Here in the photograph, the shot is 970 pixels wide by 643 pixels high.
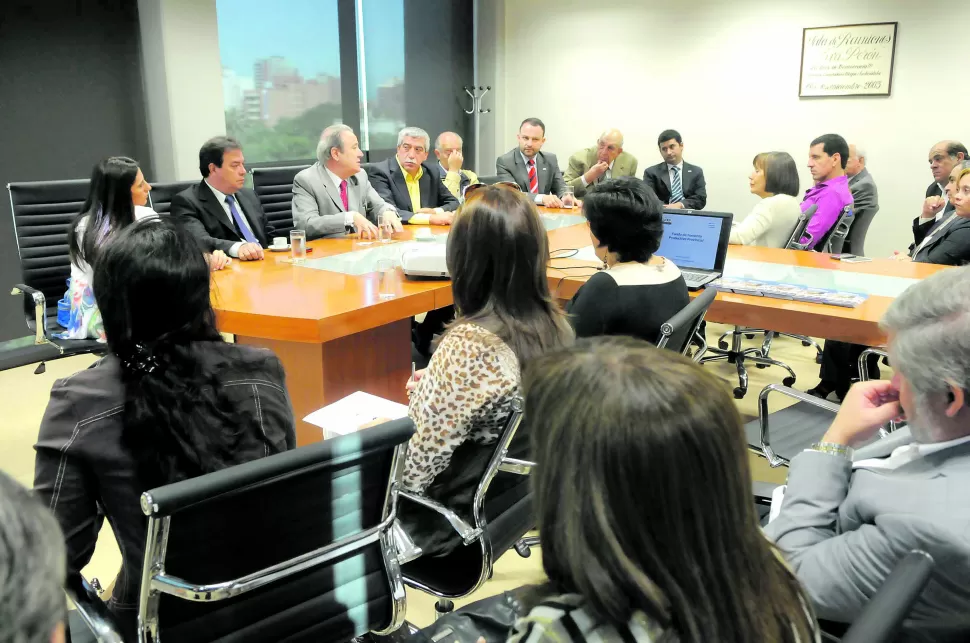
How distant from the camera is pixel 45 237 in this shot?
3420mm

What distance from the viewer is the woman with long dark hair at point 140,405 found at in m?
1.20

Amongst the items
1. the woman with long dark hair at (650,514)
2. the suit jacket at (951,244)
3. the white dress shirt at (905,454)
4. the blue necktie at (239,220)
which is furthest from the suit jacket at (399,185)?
the woman with long dark hair at (650,514)

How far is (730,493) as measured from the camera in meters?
0.72

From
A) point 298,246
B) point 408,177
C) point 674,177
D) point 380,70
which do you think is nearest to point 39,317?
point 298,246

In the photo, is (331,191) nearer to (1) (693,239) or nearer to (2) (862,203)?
(1) (693,239)

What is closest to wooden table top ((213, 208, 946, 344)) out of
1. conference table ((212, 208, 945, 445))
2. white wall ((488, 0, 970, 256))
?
conference table ((212, 208, 945, 445))

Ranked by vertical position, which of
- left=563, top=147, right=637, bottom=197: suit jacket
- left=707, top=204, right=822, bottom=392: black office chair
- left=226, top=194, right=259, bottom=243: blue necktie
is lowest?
left=707, top=204, right=822, bottom=392: black office chair

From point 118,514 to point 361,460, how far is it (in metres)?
0.45

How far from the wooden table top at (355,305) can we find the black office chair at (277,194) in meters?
1.17

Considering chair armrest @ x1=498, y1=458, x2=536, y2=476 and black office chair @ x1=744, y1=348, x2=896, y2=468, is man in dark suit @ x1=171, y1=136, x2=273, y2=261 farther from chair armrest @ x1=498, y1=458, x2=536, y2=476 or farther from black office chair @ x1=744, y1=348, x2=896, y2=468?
black office chair @ x1=744, y1=348, x2=896, y2=468

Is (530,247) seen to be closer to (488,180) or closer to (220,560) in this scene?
(220,560)

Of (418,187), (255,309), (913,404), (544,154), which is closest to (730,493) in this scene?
(913,404)

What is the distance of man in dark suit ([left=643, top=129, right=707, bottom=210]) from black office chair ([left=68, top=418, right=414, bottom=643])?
5.17 metres

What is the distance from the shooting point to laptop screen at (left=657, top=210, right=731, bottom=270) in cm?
294
